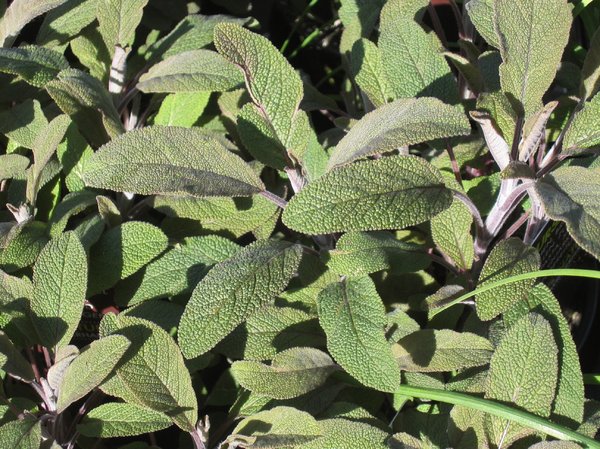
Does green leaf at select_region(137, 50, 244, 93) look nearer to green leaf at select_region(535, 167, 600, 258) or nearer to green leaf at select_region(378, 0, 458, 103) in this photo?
green leaf at select_region(378, 0, 458, 103)

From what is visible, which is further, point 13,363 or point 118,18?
point 118,18

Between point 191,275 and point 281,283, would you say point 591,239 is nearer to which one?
point 281,283

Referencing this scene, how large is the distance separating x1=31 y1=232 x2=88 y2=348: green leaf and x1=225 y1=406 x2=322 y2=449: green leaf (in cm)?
24

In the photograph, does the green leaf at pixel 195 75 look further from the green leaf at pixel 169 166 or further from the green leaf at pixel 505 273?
the green leaf at pixel 505 273

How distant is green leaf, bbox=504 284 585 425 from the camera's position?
864 millimetres

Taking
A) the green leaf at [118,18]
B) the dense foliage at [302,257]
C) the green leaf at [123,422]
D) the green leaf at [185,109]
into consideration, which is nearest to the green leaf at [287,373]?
the dense foliage at [302,257]

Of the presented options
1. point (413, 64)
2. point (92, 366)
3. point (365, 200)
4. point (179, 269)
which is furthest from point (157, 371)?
point (413, 64)

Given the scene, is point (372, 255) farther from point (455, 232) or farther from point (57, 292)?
point (57, 292)

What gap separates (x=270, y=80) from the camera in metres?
0.97

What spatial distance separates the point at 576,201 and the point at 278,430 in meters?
0.40

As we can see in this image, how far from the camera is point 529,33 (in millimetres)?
945

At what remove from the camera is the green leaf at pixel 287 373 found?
87cm

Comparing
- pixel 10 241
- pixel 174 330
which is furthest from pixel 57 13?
pixel 174 330

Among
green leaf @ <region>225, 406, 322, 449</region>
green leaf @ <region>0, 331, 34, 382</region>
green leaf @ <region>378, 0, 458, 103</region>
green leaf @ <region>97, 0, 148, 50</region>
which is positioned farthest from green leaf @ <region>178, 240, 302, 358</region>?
green leaf @ <region>97, 0, 148, 50</region>
